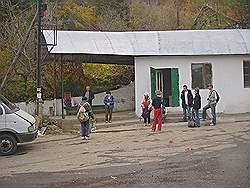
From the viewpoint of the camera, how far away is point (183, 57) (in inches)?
911

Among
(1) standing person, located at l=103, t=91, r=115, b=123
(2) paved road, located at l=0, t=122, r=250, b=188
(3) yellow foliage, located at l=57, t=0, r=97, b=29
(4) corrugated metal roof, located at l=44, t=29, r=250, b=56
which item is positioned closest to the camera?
(2) paved road, located at l=0, t=122, r=250, b=188

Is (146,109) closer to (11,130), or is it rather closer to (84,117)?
(84,117)

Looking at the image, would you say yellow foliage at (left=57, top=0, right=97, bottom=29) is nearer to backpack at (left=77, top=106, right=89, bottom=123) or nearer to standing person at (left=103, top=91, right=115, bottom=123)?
standing person at (left=103, top=91, right=115, bottom=123)

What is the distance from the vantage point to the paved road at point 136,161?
9.72 metres

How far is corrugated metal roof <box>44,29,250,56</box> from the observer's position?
22188 millimetres

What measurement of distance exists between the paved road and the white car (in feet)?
1.53

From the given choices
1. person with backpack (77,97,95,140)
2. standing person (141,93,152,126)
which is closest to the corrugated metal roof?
standing person (141,93,152,126)

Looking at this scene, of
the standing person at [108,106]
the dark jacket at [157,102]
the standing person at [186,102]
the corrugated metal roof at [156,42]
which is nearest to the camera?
the dark jacket at [157,102]

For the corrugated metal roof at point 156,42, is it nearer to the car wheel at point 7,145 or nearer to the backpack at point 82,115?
the backpack at point 82,115

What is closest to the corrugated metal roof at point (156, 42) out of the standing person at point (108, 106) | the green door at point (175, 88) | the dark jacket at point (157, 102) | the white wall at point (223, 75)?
the white wall at point (223, 75)

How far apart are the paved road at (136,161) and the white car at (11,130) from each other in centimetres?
47

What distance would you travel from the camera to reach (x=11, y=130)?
14.5 meters

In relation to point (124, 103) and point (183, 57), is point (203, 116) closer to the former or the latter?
point (183, 57)

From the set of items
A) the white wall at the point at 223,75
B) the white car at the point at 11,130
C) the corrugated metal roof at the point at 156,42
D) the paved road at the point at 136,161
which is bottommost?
the paved road at the point at 136,161
